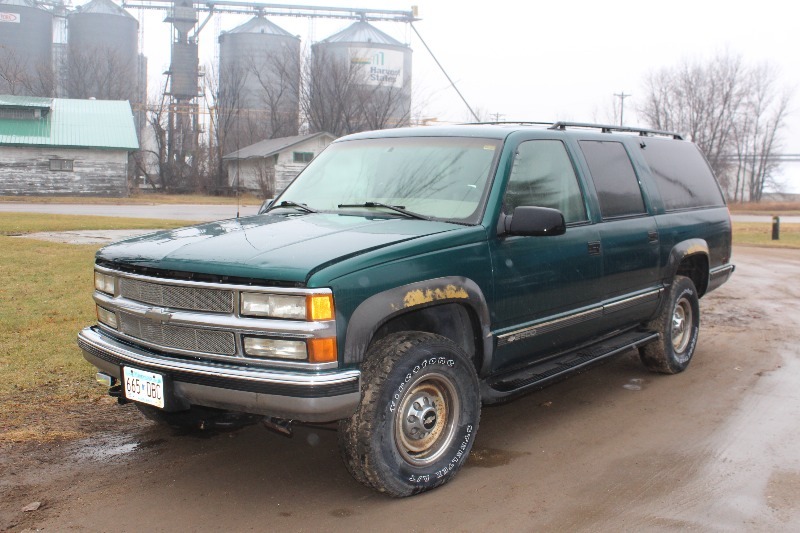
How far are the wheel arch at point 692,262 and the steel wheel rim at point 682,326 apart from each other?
29 centimetres

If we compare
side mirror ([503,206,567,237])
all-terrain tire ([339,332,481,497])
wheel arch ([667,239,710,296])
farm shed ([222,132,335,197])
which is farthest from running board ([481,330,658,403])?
farm shed ([222,132,335,197])

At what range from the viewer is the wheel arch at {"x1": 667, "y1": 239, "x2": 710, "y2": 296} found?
6404 millimetres

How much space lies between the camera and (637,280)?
5914mm

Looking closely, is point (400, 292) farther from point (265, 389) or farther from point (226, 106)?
point (226, 106)

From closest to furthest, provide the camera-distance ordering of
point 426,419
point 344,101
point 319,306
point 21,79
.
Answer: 1. point 319,306
2. point 426,419
3. point 344,101
4. point 21,79

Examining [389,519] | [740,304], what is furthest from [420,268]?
[740,304]

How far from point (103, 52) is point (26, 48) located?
250 inches

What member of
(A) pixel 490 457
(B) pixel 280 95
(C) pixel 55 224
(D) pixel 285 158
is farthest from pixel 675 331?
(B) pixel 280 95

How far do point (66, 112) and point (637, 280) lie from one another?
4510 cm

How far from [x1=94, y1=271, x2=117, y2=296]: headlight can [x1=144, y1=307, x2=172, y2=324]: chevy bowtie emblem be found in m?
0.47

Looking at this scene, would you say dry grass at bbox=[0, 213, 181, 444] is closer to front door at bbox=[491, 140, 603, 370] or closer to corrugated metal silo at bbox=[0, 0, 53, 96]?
front door at bbox=[491, 140, 603, 370]

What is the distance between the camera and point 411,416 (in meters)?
4.06

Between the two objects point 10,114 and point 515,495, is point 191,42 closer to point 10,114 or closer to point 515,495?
point 10,114

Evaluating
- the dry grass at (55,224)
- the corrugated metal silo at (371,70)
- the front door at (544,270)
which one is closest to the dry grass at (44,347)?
the front door at (544,270)
